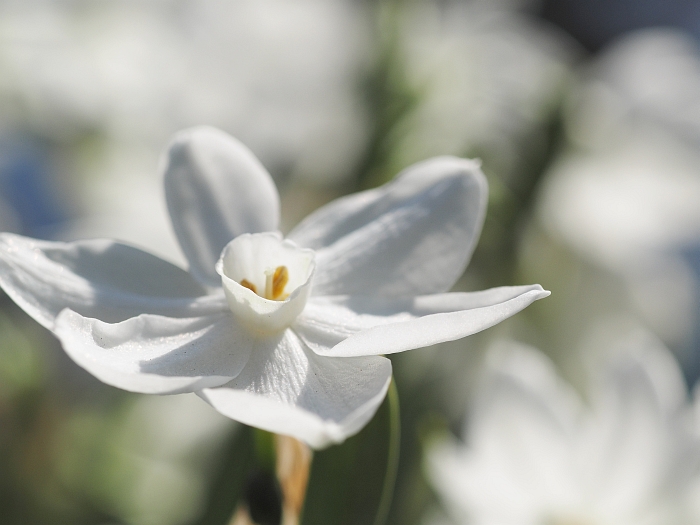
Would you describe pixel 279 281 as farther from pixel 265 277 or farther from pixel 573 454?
pixel 573 454

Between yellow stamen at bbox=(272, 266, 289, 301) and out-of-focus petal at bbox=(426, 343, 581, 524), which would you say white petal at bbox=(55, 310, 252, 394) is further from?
out-of-focus petal at bbox=(426, 343, 581, 524)

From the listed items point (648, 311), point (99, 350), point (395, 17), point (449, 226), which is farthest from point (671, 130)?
point (99, 350)

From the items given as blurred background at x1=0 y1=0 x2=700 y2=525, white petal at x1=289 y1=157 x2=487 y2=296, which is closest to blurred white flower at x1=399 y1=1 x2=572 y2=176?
blurred background at x1=0 y1=0 x2=700 y2=525

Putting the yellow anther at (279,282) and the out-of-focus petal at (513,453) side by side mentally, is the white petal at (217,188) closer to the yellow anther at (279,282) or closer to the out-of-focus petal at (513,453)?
the yellow anther at (279,282)

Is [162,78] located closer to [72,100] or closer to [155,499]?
[72,100]

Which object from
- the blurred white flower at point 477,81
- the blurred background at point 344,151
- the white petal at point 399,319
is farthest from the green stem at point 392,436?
the blurred white flower at point 477,81

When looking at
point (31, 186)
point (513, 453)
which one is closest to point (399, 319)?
point (513, 453)
